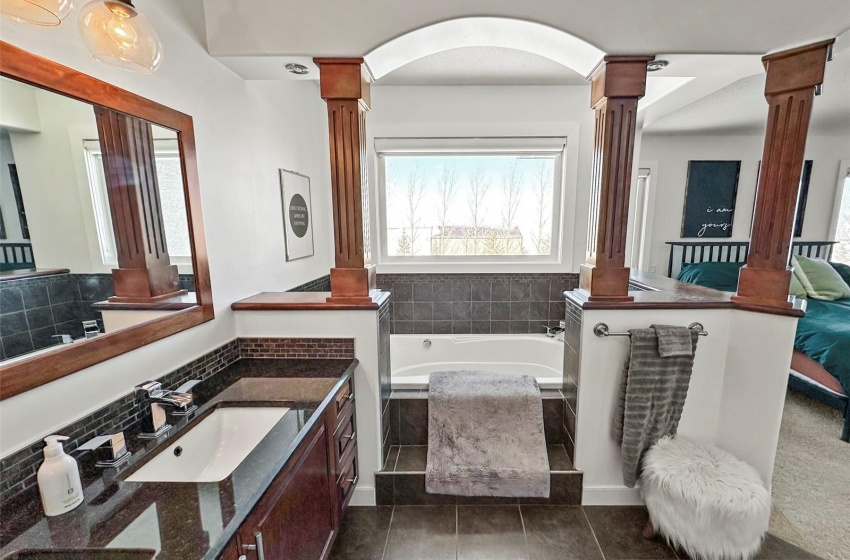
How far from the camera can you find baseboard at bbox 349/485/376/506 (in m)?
1.95

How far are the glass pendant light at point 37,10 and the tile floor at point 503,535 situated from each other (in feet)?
7.08

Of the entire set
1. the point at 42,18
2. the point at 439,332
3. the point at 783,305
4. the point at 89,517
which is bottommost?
the point at 439,332

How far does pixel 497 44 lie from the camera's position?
1.77 m

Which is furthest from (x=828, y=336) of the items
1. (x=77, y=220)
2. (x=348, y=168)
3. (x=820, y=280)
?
(x=77, y=220)

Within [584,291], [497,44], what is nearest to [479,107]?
[497,44]

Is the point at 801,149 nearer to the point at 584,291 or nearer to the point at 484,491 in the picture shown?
the point at 584,291

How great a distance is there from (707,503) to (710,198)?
12.1ft

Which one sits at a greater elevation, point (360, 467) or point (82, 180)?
point (82, 180)

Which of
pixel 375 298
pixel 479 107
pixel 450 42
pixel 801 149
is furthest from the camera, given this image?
pixel 479 107

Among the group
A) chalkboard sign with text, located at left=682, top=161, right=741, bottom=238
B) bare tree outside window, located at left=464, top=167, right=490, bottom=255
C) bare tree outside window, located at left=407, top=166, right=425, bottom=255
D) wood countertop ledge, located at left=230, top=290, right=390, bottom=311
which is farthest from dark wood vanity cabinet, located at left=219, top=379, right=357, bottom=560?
chalkboard sign with text, located at left=682, top=161, right=741, bottom=238

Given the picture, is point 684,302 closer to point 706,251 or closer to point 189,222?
point 189,222

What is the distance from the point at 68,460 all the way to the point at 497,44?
2.28m

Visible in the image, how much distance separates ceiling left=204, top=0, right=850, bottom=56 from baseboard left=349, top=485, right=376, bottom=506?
2290 mm

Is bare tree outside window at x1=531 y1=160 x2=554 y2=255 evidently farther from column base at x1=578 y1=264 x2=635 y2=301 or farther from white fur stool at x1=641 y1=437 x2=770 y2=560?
white fur stool at x1=641 y1=437 x2=770 y2=560
